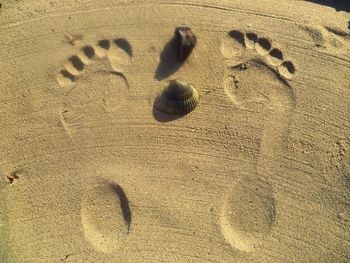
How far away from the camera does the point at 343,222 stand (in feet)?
19.6

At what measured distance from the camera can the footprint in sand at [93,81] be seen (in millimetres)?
6727

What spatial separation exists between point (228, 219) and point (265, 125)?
5.64 ft

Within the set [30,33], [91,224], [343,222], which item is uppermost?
[30,33]

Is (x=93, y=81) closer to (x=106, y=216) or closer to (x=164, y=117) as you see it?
(x=164, y=117)

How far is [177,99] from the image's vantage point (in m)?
6.41

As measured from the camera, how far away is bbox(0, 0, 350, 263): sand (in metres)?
6.08

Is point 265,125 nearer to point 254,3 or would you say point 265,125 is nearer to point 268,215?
point 268,215

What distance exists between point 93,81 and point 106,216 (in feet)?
7.96

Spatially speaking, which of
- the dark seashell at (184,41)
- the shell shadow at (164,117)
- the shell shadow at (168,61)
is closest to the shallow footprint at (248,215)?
the shell shadow at (164,117)

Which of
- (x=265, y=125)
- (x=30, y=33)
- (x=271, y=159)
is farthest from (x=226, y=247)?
(x=30, y=33)

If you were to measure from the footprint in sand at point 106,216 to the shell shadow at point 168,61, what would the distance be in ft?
7.10

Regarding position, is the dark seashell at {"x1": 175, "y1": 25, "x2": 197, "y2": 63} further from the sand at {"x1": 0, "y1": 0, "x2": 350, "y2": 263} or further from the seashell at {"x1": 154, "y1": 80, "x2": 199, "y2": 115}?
the seashell at {"x1": 154, "y1": 80, "x2": 199, "y2": 115}

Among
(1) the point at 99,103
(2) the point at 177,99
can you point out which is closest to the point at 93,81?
(1) the point at 99,103

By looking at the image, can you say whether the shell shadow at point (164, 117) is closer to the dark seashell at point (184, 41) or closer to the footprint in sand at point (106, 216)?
the dark seashell at point (184, 41)
